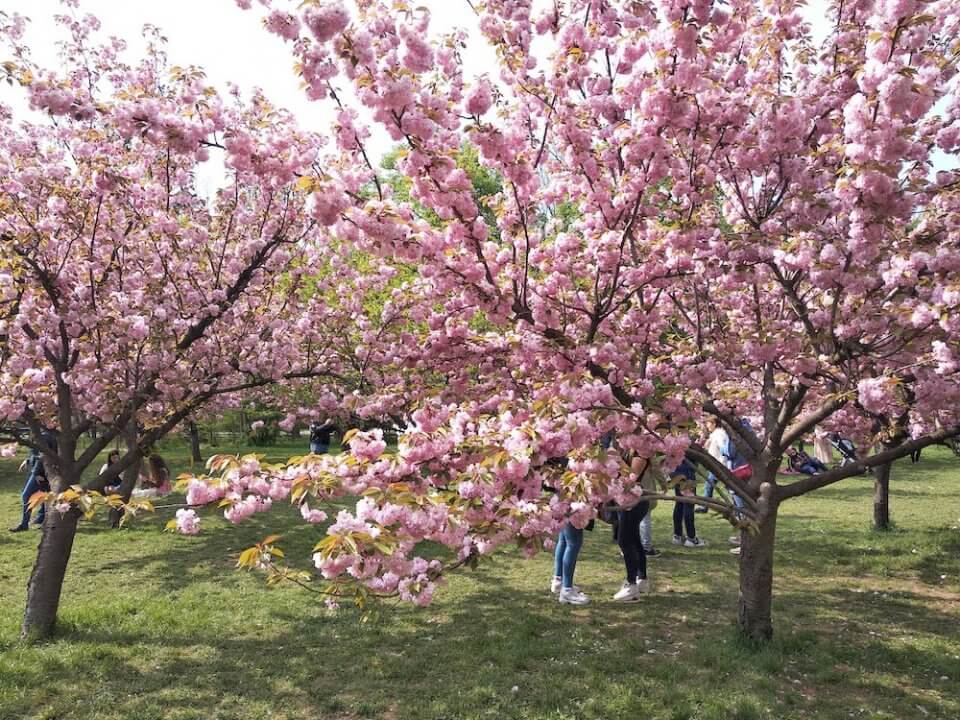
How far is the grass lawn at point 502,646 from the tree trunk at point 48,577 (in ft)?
0.59

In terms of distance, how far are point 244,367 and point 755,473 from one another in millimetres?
5243

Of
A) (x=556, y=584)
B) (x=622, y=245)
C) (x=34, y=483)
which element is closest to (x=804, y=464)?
(x=556, y=584)

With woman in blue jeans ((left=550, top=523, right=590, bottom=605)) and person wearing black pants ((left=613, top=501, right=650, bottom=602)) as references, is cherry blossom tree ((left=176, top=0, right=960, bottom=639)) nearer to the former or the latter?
person wearing black pants ((left=613, top=501, right=650, bottom=602))

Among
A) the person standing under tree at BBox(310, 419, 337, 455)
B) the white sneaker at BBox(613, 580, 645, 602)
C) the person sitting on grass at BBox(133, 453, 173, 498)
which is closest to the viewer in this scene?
the white sneaker at BBox(613, 580, 645, 602)

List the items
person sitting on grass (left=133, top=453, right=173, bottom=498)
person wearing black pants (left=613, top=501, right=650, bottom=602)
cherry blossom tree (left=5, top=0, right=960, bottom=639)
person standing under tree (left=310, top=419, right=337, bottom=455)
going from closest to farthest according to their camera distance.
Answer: cherry blossom tree (left=5, top=0, right=960, bottom=639) < person wearing black pants (left=613, top=501, right=650, bottom=602) < person sitting on grass (left=133, top=453, right=173, bottom=498) < person standing under tree (left=310, top=419, right=337, bottom=455)

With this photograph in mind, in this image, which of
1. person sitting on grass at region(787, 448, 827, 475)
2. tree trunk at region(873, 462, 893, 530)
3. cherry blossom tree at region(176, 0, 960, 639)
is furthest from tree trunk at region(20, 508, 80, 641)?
person sitting on grass at region(787, 448, 827, 475)

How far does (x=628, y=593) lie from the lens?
289 inches

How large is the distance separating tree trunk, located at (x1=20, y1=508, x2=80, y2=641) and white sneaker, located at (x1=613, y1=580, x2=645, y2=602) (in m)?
5.50

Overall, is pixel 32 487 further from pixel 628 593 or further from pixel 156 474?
pixel 628 593

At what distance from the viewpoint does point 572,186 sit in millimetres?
5617

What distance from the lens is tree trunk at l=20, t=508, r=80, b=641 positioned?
6195 mm

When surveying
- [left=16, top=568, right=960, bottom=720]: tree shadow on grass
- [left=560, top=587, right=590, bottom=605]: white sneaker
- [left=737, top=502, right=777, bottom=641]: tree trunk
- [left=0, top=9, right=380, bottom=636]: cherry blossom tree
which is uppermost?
[left=0, top=9, right=380, bottom=636]: cherry blossom tree

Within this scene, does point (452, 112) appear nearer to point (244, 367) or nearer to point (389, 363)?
point (389, 363)

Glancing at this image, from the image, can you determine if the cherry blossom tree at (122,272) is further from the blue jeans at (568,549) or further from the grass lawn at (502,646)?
the blue jeans at (568,549)
